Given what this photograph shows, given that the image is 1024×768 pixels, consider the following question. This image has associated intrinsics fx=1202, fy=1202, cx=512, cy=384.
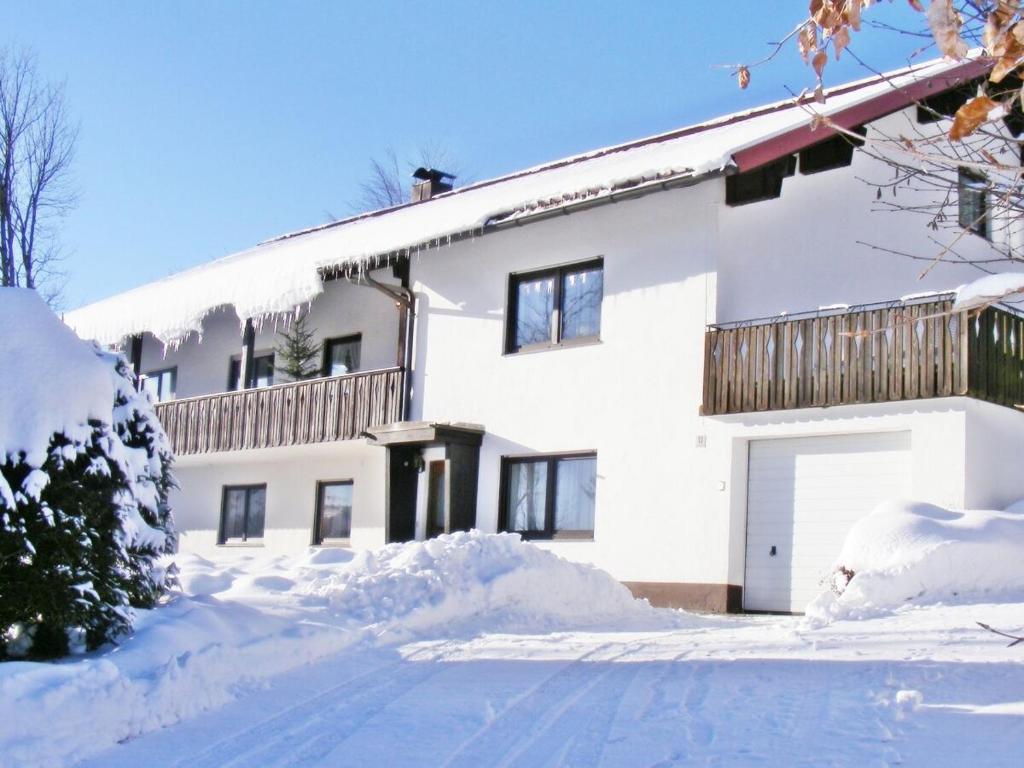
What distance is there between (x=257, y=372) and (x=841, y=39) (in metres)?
20.3

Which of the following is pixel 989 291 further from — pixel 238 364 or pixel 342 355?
pixel 238 364

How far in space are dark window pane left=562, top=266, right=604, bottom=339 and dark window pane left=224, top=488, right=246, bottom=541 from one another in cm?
869

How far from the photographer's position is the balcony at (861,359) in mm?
13109

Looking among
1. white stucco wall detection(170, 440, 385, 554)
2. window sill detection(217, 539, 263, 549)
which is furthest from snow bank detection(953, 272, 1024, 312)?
window sill detection(217, 539, 263, 549)

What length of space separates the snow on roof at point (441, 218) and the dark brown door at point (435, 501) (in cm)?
336

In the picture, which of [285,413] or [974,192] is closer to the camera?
[974,192]

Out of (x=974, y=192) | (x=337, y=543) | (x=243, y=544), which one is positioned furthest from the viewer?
(x=243, y=544)

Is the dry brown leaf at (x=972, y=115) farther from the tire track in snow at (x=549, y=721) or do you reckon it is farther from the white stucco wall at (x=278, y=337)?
the white stucco wall at (x=278, y=337)

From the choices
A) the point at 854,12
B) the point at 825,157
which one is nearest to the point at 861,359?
the point at 825,157

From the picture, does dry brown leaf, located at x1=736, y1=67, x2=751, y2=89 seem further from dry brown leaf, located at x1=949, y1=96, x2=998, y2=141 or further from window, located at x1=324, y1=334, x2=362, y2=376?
window, located at x1=324, y1=334, x2=362, y2=376

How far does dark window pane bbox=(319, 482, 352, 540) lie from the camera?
20375 mm

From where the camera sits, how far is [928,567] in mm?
11391

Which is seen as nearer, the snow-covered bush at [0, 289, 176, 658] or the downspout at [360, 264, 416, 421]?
the snow-covered bush at [0, 289, 176, 658]

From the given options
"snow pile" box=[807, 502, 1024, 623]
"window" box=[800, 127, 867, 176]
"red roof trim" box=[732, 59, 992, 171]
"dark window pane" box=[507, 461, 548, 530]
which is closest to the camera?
"snow pile" box=[807, 502, 1024, 623]
